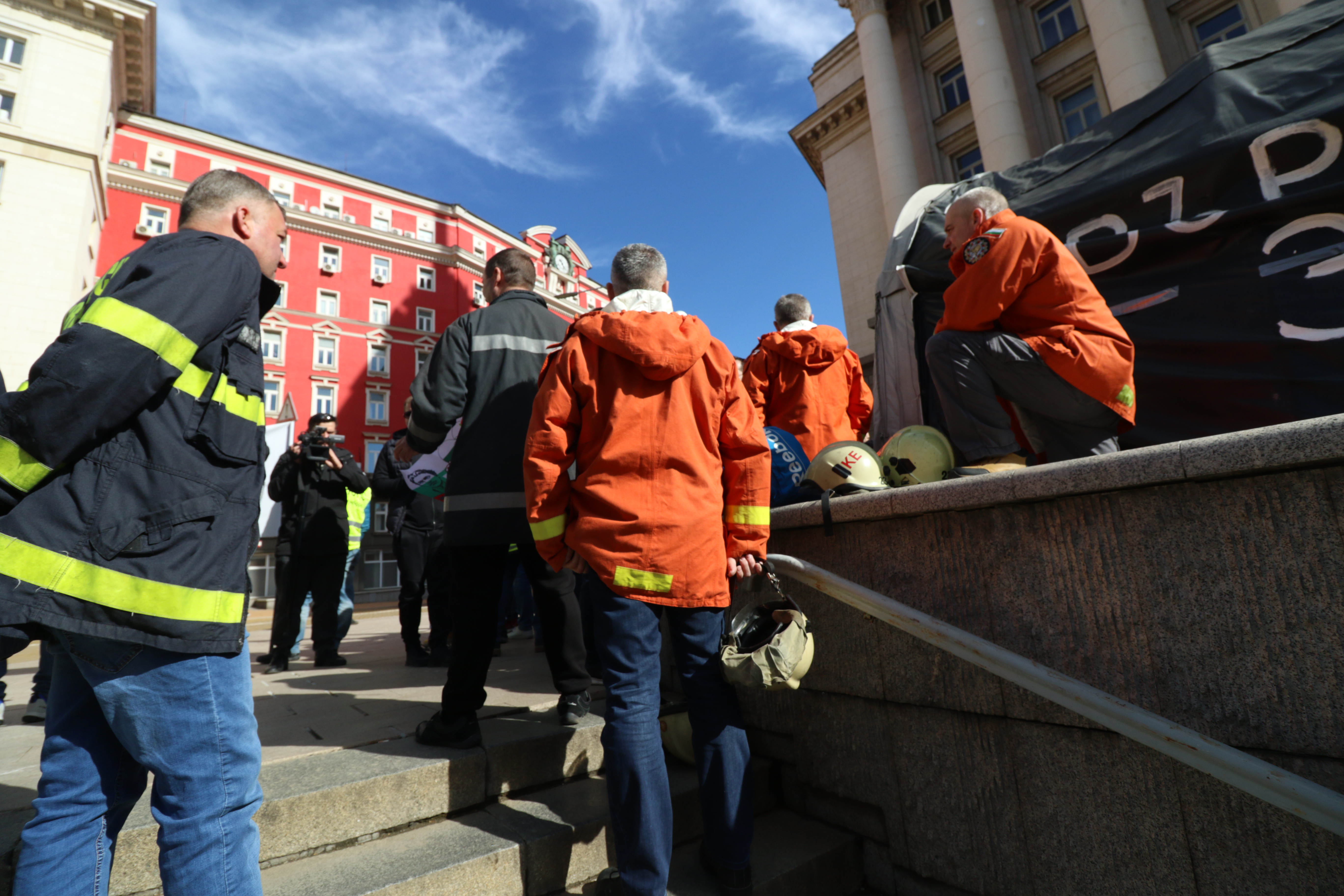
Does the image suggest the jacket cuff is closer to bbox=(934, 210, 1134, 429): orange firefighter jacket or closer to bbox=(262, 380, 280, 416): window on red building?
bbox=(934, 210, 1134, 429): orange firefighter jacket

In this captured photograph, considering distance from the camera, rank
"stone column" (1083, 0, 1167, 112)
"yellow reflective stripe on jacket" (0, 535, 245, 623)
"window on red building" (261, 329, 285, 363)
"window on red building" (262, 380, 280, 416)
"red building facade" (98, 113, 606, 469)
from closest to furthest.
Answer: "yellow reflective stripe on jacket" (0, 535, 245, 623), "stone column" (1083, 0, 1167, 112), "window on red building" (262, 380, 280, 416), "red building facade" (98, 113, 606, 469), "window on red building" (261, 329, 285, 363)

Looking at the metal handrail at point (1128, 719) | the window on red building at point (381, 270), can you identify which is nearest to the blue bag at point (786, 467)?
the metal handrail at point (1128, 719)

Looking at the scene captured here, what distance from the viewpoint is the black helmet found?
95.0 inches

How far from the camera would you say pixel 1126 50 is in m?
15.6

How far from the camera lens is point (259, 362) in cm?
174

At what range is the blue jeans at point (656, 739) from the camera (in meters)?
1.94

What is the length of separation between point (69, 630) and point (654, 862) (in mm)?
1556

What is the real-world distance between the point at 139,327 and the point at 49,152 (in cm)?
3014

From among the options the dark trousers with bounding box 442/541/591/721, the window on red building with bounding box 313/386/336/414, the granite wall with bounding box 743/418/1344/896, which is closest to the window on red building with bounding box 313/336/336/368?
the window on red building with bounding box 313/386/336/414

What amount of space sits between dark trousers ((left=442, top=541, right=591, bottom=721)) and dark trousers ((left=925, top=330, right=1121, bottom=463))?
213 cm

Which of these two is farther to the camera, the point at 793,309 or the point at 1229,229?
the point at 793,309

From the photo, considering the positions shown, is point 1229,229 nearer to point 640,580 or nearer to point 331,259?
point 640,580

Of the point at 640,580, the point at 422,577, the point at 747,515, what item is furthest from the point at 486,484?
the point at 422,577

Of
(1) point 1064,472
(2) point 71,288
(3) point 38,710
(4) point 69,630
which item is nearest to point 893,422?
(1) point 1064,472
